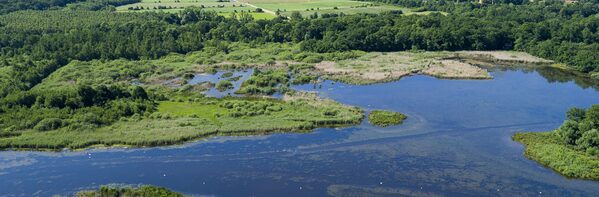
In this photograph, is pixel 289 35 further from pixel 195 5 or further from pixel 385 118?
pixel 195 5

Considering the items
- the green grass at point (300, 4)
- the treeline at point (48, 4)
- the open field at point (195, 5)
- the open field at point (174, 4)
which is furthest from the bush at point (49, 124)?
the green grass at point (300, 4)

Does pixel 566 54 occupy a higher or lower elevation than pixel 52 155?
higher

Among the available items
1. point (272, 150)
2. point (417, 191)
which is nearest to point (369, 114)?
point (272, 150)

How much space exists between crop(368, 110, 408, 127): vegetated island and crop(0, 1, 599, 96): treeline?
3325 cm

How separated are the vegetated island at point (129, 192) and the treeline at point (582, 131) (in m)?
31.6

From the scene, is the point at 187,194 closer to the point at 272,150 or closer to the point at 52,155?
the point at 272,150

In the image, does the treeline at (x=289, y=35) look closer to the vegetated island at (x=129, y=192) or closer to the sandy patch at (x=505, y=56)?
the sandy patch at (x=505, y=56)

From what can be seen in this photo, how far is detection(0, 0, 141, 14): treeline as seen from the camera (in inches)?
4736

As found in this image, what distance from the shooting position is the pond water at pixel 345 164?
41.1 m

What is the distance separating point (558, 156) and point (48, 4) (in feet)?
377

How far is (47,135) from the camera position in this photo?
164 feet

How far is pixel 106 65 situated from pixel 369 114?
128ft

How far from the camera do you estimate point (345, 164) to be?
4522 cm

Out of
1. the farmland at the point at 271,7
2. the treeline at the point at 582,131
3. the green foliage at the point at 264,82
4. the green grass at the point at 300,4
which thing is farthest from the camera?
the green grass at the point at 300,4
